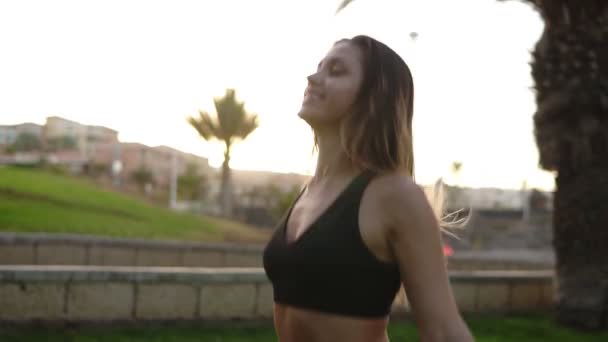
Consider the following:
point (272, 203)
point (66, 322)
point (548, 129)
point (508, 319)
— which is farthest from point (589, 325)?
point (272, 203)

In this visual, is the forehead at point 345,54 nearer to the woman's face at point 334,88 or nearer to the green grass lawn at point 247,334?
the woman's face at point 334,88

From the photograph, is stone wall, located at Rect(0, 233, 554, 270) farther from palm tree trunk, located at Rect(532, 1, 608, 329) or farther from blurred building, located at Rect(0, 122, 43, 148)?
blurred building, located at Rect(0, 122, 43, 148)

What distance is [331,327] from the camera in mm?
1705

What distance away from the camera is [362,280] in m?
1.65

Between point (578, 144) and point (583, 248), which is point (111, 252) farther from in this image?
point (578, 144)

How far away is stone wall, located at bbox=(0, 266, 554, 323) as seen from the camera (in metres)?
6.44

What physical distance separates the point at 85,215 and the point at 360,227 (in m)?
17.8

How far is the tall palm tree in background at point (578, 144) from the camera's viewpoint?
9367 millimetres

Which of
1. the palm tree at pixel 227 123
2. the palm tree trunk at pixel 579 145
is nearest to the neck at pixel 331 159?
the palm tree trunk at pixel 579 145

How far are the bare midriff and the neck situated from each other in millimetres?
343

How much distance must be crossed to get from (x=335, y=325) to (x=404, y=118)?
19.8 inches

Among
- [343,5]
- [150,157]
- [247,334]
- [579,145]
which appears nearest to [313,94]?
[247,334]

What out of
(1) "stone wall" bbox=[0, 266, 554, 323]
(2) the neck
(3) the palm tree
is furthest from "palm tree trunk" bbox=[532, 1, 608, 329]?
(3) the palm tree

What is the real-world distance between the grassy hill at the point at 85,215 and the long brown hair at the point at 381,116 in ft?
47.7
